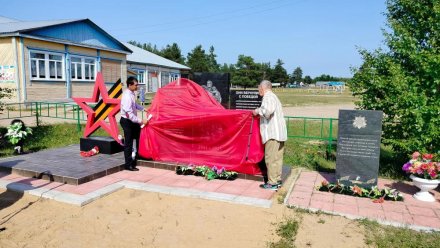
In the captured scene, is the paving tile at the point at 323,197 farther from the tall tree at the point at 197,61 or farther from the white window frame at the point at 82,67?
the tall tree at the point at 197,61

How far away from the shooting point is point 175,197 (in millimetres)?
5266

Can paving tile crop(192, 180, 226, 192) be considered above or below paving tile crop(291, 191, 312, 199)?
above

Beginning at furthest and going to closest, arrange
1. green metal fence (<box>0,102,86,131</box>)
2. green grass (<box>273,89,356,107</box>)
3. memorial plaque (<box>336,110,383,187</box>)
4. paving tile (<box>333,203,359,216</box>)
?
green grass (<box>273,89,356,107</box>) → green metal fence (<box>0,102,86,131</box>) → memorial plaque (<box>336,110,383,187</box>) → paving tile (<box>333,203,359,216</box>)

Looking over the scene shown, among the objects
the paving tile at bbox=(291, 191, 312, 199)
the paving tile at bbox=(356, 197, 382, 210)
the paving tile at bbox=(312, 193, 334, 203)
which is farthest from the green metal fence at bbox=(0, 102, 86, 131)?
the paving tile at bbox=(356, 197, 382, 210)

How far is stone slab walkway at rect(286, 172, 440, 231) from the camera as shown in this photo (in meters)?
4.47

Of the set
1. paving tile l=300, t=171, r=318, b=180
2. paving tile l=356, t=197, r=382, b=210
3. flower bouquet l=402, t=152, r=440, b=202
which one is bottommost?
paving tile l=356, t=197, r=382, b=210

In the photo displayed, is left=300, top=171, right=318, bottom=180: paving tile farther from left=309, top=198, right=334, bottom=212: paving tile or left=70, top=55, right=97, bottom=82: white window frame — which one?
left=70, top=55, right=97, bottom=82: white window frame

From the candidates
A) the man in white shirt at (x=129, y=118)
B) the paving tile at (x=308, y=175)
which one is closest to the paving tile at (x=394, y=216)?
the paving tile at (x=308, y=175)

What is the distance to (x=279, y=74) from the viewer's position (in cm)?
10481

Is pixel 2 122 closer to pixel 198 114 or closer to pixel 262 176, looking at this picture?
pixel 198 114

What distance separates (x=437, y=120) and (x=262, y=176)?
10.6 ft

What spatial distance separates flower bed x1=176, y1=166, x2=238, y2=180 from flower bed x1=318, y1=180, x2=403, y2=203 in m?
1.59

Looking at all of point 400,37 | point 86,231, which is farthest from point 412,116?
point 86,231

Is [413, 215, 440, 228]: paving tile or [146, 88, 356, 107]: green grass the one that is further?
[146, 88, 356, 107]: green grass
